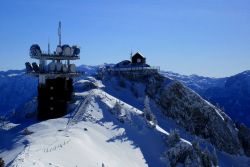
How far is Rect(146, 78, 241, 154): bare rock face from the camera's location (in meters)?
112

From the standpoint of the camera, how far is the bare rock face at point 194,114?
112 metres

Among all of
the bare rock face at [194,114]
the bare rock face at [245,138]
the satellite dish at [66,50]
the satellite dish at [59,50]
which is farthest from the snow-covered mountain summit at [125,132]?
the satellite dish at [59,50]

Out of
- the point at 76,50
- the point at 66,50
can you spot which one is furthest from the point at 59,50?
the point at 76,50

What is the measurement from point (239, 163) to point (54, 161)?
69.5m

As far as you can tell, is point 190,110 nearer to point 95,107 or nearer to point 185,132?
point 185,132

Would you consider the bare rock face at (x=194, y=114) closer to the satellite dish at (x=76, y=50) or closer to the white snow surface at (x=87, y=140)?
the white snow surface at (x=87, y=140)

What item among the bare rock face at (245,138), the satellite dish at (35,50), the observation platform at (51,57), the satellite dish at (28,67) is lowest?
the bare rock face at (245,138)

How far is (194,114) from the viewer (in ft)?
375

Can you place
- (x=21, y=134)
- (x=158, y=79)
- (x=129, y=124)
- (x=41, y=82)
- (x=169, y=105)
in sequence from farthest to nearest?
1. (x=158, y=79)
2. (x=169, y=105)
3. (x=41, y=82)
4. (x=129, y=124)
5. (x=21, y=134)

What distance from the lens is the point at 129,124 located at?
254ft

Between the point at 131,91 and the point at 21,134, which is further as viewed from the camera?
the point at 131,91

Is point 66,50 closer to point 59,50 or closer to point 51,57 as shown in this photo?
point 59,50

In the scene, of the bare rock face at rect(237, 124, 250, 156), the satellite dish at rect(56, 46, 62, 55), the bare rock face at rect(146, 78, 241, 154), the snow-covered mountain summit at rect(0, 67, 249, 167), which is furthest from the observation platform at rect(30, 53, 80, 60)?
the bare rock face at rect(237, 124, 250, 156)

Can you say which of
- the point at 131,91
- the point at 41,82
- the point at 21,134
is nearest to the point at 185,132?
the point at 131,91
